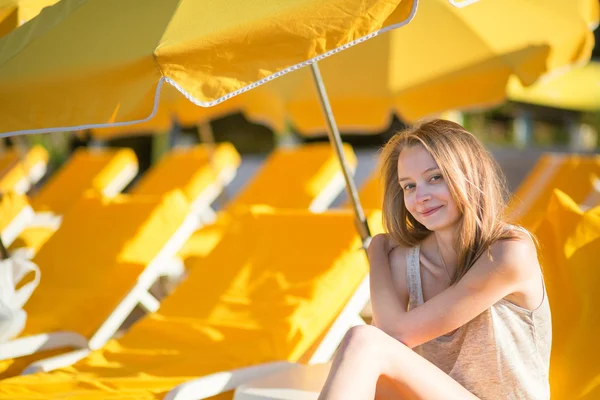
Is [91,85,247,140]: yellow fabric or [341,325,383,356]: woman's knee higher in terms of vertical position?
[91,85,247,140]: yellow fabric

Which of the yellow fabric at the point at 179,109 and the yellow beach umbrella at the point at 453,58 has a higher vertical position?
the yellow fabric at the point at 179,109

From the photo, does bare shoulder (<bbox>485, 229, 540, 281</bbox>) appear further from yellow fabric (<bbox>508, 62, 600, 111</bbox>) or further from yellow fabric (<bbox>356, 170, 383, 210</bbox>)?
yellow fabric (<bbox>508, 62, 600, 111</bbox>)

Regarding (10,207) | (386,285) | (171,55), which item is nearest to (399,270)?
(386,285)

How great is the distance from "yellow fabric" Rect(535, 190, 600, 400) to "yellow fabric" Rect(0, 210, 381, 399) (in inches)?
46.6

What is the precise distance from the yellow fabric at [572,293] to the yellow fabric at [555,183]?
2.68 metres

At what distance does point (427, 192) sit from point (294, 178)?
4.92 meters

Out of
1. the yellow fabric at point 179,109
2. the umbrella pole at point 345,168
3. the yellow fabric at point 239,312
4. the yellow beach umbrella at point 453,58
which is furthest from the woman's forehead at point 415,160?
the yellow fabric at point 179,109

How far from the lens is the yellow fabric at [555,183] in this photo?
5957 millimetres

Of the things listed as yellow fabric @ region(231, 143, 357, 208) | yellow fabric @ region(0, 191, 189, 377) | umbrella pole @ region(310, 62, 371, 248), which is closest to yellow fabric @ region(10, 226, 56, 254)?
yellow fabric @ region(0, 191, 189, 377)

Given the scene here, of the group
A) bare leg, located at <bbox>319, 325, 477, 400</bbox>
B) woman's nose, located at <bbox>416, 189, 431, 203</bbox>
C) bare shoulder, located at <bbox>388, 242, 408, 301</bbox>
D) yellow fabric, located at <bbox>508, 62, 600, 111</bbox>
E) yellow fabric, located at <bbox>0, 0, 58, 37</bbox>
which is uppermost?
yellow fabric, located at <bbox>508, 62, 600, 111</bbox>

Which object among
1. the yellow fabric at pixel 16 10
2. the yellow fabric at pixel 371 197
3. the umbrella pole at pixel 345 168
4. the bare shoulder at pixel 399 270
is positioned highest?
the yellow fabric at pixel 371 197

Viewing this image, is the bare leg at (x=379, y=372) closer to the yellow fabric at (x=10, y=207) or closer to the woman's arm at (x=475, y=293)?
the woman's arm at (x=475, y=293)

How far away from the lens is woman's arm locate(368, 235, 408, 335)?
249cm

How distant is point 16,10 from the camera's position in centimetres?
385
